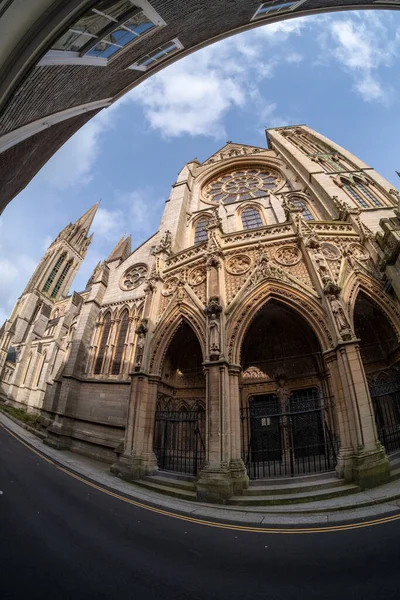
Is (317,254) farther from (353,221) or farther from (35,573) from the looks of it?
(35,573)

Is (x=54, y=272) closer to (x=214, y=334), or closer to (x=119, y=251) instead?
(x=119, y=251)

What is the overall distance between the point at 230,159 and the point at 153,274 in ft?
61.5

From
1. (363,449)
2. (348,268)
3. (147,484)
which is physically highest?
(348,268)

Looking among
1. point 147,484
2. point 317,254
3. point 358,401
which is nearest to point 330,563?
point 358,401

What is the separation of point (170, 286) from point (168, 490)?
8506 millimetres

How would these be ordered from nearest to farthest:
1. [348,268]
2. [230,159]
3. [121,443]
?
1. [348,268]
2. [121,443]
3. [230,159]

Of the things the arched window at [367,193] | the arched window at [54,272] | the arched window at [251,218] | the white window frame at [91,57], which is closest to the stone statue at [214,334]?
the white window frame at [91,57]

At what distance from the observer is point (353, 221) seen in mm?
11883

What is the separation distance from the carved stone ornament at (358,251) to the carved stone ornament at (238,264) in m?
4.59

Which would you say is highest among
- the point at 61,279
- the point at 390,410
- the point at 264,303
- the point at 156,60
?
the point at 61,279

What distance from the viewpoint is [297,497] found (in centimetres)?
620

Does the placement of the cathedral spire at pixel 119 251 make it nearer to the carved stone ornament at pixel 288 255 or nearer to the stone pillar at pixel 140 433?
the stone pillar at pixel 140 433

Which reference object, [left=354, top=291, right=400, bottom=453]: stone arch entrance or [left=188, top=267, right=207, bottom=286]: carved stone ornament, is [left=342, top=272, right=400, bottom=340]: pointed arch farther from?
[left=188, top=267, right=207, bottom=286]: carved stone ornament

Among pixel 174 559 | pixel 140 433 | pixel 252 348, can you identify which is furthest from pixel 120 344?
pixel 174 559
